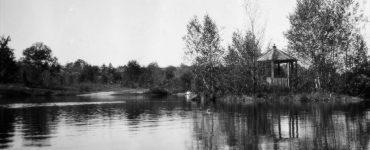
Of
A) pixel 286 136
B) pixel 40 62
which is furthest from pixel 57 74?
pixel 286 136

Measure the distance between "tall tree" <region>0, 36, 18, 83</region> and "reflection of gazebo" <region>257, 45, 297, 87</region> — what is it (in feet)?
222

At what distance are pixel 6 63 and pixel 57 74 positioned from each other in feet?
106

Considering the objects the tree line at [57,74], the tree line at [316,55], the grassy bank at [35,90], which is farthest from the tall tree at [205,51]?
the grassy bank at [35,90]

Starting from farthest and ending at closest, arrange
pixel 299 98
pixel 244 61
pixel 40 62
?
1. pixel 40 62
2. pixel 244 61
3. pixel 299 98

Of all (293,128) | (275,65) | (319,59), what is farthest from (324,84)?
(293,128)

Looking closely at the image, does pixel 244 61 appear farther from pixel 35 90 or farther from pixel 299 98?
pixel 35 90

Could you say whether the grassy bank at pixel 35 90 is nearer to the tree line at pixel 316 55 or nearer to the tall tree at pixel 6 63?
the tall tree at pixel 6 63

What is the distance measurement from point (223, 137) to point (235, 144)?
2.04 m

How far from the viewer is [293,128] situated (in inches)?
752

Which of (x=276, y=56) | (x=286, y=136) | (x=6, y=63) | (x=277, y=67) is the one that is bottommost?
(x=286, y=136)

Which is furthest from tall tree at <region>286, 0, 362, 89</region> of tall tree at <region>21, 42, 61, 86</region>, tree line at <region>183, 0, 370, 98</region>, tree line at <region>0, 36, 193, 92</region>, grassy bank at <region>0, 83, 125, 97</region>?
tall tree at <region>21, 42, 61, 86</region>

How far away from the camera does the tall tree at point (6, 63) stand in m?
97.5

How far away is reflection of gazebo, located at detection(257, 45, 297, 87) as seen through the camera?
49594 mm

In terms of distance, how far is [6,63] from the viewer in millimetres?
97938
